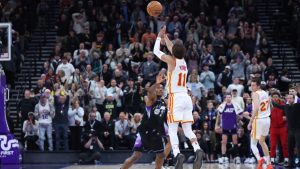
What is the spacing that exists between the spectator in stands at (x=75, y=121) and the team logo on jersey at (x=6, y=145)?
9.35 feet

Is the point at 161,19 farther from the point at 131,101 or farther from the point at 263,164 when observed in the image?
the point at 263,164

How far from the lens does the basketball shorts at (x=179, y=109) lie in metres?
14.9

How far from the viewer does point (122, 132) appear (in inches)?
928

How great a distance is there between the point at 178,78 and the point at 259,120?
4300 millimetres

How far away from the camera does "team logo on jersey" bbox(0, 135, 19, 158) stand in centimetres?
2081

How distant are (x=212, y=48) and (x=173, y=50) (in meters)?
11.7

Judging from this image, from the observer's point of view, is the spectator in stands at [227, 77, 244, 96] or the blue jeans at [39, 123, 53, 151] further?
the spectator in stands at [227, 77, 244, 96]

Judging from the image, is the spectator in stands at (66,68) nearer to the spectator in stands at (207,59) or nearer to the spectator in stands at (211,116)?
the spectator in stands at (207,59)

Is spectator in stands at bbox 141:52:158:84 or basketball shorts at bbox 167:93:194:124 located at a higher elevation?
spectator in stands at bbox 141:52:158:84

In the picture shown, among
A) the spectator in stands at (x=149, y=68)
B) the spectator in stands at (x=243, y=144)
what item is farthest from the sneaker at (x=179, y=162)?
the spectator in stands at (x=149, y=68)

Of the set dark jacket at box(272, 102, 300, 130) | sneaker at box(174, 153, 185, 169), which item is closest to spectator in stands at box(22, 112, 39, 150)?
dark jacket at box(272, 102, 300, 130)

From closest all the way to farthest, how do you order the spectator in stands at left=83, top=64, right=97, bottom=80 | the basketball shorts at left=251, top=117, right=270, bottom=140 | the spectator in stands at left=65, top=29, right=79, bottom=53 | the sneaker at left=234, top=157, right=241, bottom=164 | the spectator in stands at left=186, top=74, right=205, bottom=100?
the basketball shorts at left=251, top=117, right=270, bottom=140, the sneaker at left=234, top=157, right=241, bottom=164, the spectator in stands at left=186, top=74, right=205, bottom=100, the spectator in stands at left=83, top=64, right=97, bottom=80, the spectator in stands at left=65, top=29, right=79, bottom=53

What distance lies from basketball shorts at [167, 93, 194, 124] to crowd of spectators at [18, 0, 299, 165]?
6.85m

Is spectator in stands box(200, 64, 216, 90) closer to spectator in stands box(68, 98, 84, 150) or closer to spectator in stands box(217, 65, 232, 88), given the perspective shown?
spectator in stands box(217, 65, 232, 88)
